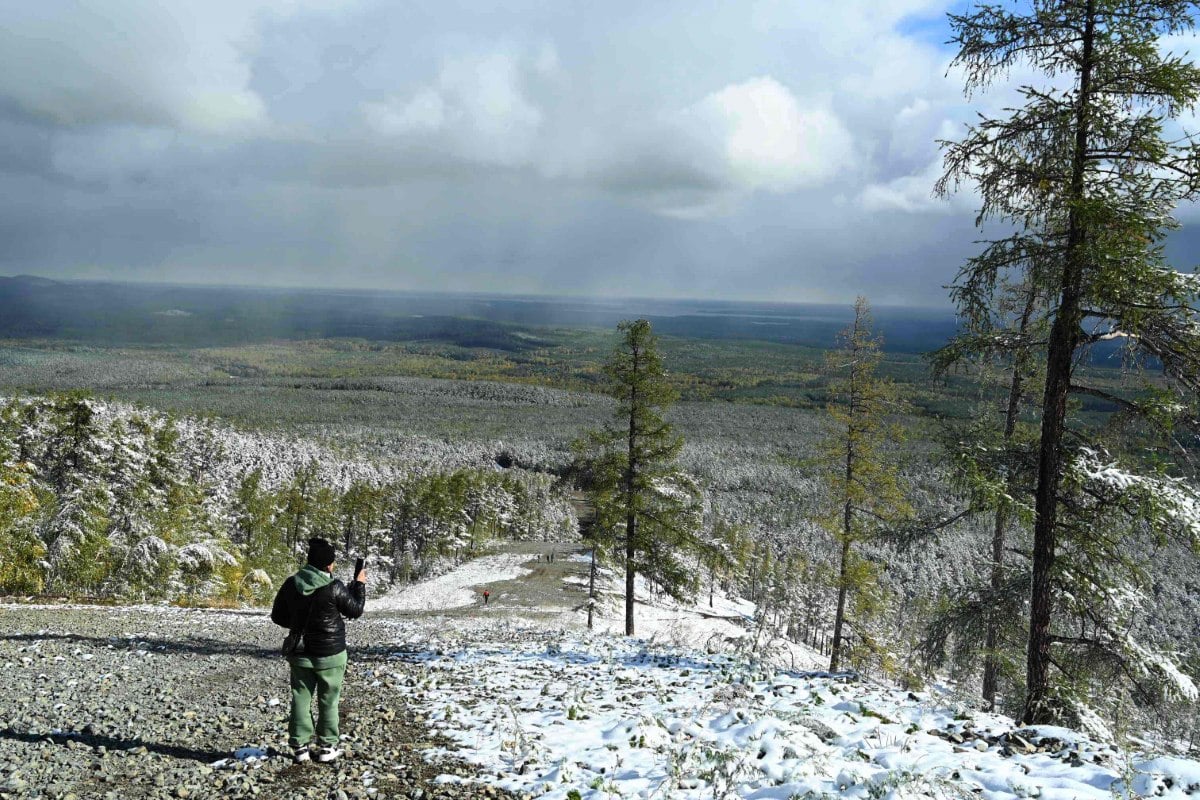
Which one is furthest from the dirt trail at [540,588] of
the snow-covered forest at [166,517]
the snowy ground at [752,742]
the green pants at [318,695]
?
the green pants at [318,695]

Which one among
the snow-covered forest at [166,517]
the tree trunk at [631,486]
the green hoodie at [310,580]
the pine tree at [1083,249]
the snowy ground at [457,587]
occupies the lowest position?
the snowy ground at [457,587]

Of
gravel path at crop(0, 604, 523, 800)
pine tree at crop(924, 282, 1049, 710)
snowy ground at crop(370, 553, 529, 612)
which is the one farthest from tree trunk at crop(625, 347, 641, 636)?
snowy ground at crop(370, 553, 529, 612)

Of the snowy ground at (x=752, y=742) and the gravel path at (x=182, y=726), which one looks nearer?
the snowy ground at (x=752, y=742)

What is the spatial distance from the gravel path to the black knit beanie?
77.4 inches

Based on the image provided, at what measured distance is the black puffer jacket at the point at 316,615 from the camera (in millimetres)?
6676

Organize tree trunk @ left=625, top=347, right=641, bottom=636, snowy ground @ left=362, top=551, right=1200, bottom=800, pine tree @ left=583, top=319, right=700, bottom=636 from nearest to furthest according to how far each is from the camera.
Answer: snowy ground @ left=362, top=551, right=1200, bottom=800 → pine tree @ left=583, top=319, right=700, bottom=636 → tree trunk @ left=625, top=347, right=641, bottom=636

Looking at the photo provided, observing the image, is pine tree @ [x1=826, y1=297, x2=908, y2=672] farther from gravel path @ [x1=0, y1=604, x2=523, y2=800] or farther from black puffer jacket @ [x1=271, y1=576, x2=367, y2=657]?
black puffer jacket @ [x1=271, y1=576, x2=367, y2=657]

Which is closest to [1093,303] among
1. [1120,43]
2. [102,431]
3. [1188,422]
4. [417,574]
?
[1188,422]

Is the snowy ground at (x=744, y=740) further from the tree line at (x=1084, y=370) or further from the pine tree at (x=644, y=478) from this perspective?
the pine tree at (x=644, y=478)

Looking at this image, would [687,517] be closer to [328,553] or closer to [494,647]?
[494,647]

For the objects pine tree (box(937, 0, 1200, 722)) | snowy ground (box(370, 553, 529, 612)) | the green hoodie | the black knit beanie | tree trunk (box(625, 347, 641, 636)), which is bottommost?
snowy ground (box(370, 553, 529, 612))

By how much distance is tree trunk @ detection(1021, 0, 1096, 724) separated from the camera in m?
8.09

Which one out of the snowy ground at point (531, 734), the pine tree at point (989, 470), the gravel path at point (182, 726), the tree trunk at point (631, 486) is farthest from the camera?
the tree trunk at point (631, 486)

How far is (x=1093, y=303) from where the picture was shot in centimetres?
800
